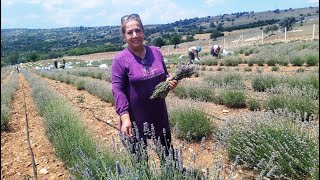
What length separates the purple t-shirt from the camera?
3.67m

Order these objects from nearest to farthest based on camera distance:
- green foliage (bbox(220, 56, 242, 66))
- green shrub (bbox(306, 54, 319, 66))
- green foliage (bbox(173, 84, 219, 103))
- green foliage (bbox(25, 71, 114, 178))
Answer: green foliage (bbox(25, 71, 114, 178))
green foliage (bbox(173, 84, 219, 103))
green shrub (bbox(306, 54, 319, 66))
green foliage (bbox(220, 56, 242, 66))

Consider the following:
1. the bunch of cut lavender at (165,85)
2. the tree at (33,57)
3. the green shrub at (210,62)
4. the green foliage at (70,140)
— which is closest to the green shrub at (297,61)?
the green shrub at (210,62)

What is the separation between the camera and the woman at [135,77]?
11.9 feet

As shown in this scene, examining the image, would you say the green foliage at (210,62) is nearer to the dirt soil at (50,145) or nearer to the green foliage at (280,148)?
the dirt soil at (50,145)

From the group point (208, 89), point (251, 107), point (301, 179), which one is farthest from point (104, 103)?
point (301, 179)

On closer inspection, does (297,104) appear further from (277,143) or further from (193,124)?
(277,143)

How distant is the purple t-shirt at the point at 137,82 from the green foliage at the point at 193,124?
2.73m

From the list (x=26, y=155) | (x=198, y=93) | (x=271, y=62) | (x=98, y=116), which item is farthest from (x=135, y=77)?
(x=271, y=62)

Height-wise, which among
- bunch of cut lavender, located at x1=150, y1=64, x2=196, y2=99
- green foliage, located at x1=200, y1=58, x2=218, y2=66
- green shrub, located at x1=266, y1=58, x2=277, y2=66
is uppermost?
bunch of cut lavender, located at x1=150, y1=64, x2=196, y2=99

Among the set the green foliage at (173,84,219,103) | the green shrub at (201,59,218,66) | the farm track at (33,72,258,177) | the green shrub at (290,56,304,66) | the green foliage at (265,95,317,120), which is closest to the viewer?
the farm track at (33,72,258,177)

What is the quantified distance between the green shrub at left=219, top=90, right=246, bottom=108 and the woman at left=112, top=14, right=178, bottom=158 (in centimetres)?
547

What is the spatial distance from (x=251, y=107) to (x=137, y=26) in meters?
5.59

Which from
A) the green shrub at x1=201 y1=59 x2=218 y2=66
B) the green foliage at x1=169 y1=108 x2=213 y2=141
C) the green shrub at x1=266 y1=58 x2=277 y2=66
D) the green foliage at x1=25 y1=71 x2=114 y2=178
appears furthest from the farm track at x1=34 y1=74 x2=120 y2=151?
the green shrub at x1=201 y1=59 x2=218 y2=66

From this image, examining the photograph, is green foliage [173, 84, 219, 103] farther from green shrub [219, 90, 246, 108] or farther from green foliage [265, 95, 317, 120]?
green foliage [265, 95, 317, 120]
